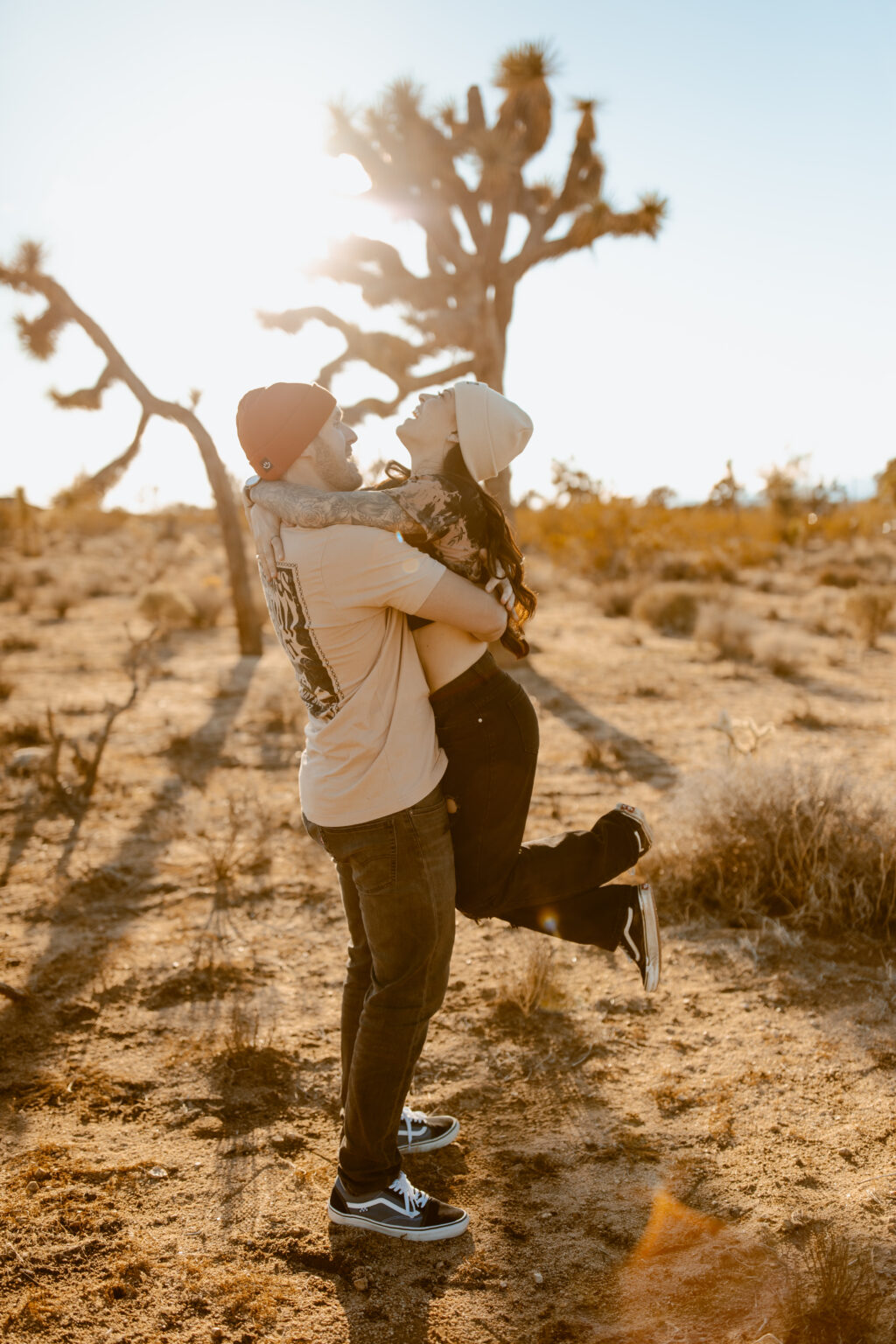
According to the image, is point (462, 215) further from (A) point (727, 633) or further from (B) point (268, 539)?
(B) point (268, 539)

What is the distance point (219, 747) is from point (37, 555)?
21.1 m

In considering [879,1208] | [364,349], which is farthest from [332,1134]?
[364,349]

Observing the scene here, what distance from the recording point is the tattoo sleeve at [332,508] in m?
1.90

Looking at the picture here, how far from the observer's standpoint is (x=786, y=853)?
410 cm

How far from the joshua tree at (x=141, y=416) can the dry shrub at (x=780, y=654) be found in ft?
20.9

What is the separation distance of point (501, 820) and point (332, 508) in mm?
867

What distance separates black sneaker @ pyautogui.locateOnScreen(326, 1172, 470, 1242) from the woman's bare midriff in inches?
50.5

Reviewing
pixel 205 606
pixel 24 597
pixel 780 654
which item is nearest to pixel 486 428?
pixel 780 654

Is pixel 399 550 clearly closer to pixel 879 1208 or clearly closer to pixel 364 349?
pixel 879 1208

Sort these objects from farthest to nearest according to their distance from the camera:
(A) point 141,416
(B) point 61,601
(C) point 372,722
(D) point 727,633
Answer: (B) point 61,601
(A) point 141,416
(D) point 727,633
(C) point 372,722

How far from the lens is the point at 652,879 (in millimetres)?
4352

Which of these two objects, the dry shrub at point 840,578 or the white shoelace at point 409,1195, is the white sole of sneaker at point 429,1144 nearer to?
the white shoelace at point 409,1195

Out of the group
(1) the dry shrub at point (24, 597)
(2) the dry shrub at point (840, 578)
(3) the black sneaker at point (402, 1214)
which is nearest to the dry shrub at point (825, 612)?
(2) the dry shrub at point (840, 578)

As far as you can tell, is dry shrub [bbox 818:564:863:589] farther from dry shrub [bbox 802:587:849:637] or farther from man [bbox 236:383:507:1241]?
man [bbox 236:383:507:1241]
